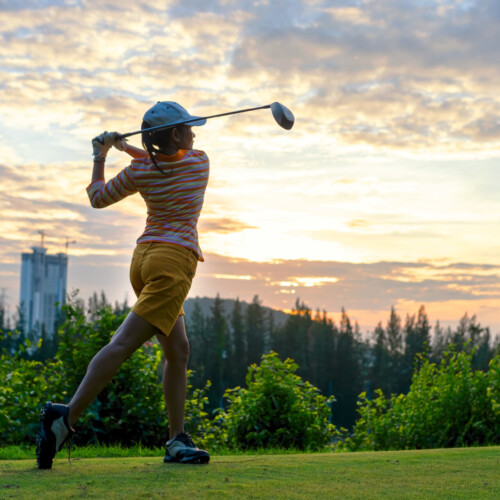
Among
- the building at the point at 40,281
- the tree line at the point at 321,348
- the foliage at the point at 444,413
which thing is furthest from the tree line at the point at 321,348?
the foliage at the point at 444,413

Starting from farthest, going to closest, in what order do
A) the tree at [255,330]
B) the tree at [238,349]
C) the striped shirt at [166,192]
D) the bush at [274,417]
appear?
the tree at [255,330]
the tree at [238,349]
the bush at [274,417]
the striped shirt at [166,192]

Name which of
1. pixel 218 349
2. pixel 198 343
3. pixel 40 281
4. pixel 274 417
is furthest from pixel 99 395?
pixel 40 281

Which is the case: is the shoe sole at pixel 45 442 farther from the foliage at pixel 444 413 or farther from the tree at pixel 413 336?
the tree at pixel 413 336

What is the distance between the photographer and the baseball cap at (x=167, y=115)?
154 inches

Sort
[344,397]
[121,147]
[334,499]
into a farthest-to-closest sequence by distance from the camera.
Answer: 1. [344,397]
2. [121,147]
3. [334,499]

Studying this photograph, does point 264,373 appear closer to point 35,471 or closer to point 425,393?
point 425,393

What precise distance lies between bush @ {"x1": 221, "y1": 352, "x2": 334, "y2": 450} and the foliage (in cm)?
127

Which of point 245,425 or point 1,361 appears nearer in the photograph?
point 245,425

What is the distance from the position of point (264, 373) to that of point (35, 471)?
445 cm

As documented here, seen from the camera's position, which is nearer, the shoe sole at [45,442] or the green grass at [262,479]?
the green grass at [262,479]

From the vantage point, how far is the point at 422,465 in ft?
13.4

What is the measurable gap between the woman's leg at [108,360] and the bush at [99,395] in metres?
3.50

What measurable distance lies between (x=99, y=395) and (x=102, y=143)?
408 cm

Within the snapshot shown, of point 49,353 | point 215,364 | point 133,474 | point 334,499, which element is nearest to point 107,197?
point 133,474
